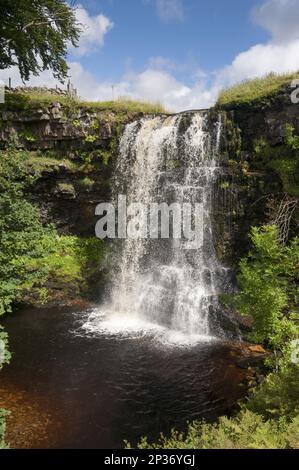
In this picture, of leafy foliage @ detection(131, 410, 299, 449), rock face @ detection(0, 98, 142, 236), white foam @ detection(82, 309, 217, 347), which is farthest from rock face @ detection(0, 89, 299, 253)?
leafy foliage @ detection(131, 410, 299, 449)

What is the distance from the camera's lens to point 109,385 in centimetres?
1336

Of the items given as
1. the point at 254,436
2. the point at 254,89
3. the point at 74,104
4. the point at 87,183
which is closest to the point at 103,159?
the point at 87,183

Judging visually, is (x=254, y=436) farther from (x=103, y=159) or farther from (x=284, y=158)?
(x=103, y=159)

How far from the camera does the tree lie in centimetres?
2300

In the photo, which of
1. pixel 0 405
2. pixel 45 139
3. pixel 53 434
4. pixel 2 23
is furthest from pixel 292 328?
pixel 2 23

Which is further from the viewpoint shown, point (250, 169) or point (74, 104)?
point (74, 104)

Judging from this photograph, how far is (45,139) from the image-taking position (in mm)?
24359

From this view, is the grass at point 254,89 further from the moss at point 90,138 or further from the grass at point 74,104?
the moss at point 90,138

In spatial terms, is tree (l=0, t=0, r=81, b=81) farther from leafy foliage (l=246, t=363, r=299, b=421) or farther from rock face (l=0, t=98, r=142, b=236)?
leafy foliage (l=246, t=363, r=299, b=421)

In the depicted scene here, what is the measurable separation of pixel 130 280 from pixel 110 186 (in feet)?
20.9

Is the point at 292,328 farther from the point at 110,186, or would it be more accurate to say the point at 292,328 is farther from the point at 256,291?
the point at 110,186

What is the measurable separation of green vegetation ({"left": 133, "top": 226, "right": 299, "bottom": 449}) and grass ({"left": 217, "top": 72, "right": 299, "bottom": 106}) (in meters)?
10.5

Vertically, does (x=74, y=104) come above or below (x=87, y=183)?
above

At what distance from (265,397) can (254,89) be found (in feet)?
54.2
